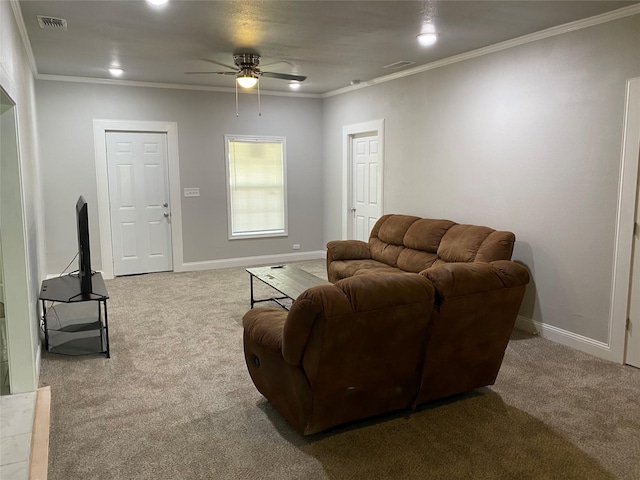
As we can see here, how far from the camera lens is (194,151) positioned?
6789 millimetres

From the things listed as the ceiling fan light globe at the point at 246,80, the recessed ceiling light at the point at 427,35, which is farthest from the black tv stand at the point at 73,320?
the recessed ceiling light at the point at 427,35

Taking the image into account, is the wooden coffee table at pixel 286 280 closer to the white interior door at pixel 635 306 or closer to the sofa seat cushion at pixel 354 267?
the sofa seat cushion at pixel 354 267

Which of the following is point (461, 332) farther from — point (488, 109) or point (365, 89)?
point (365, 89)

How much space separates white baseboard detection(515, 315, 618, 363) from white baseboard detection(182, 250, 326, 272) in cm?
392

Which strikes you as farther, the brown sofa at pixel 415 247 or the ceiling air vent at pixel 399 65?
the ceiling air vent at pixel 399 65

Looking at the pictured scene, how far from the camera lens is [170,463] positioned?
239 centimetres

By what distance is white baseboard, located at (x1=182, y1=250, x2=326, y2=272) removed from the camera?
695 centimetres

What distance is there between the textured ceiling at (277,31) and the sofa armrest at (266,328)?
81.2 inches

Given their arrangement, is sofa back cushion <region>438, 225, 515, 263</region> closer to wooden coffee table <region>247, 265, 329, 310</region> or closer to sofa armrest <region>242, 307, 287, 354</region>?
wooden coffee table <region>247, 265, 329, 310</region>

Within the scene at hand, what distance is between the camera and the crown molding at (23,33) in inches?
128

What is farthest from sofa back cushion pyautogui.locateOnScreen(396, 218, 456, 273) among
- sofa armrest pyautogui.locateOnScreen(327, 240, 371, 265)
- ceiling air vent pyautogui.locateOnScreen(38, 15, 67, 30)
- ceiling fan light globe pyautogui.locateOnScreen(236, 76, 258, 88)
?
ceiling air vent pyautogui.locateOnScreen(38, 15, 67, 30)

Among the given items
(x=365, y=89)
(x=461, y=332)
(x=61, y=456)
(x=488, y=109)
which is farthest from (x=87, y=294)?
(x=365, y=89)

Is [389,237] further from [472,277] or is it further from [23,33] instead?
[23,33]

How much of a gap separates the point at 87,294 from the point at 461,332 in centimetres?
278
